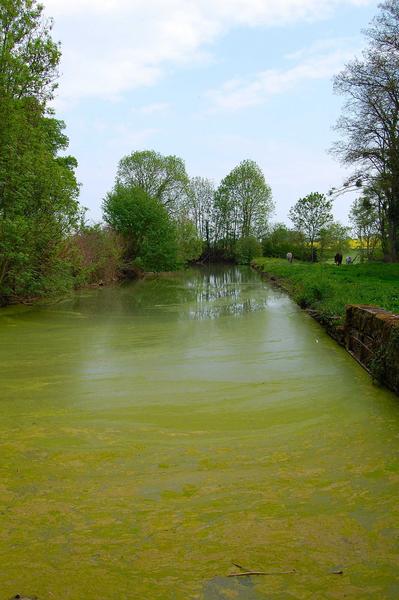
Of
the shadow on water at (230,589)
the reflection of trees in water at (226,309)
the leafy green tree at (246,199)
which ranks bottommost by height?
the shadow on water at (230,589)

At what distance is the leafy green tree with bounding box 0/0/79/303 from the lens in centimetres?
1399

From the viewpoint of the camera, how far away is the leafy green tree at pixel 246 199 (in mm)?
65250

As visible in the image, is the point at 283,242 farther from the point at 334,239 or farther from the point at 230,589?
the point at 230,589

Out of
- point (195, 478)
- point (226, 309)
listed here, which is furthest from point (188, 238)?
point (195, 478)

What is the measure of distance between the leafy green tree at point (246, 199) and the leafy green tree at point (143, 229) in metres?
29.6

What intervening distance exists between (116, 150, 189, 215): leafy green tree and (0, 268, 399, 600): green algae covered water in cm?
4454

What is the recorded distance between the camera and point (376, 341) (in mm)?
7297

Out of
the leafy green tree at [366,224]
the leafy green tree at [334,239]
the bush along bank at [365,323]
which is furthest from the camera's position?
the leafy green tree at [334,239]

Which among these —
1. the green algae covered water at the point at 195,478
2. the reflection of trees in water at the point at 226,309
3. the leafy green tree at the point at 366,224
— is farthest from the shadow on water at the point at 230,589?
the leafy green tree at the point at 366,224

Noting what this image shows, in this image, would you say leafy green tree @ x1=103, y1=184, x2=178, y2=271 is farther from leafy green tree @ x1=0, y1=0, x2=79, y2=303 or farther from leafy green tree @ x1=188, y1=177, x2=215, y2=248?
leafy green tree @ x1=188, y1=177, x2=215, y2=248

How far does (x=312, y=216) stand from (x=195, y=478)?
58.3 m

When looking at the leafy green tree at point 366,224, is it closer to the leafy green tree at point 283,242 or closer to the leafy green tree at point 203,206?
the leafy green tree at point 283,242

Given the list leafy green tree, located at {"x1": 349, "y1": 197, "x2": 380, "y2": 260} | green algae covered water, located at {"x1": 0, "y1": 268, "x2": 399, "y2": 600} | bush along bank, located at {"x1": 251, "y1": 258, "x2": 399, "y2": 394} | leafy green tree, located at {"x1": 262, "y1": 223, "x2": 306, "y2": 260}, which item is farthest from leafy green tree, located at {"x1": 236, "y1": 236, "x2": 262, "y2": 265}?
green algae covered water, located at {"x1": 0, "y1": 268, "x2": 399, "y2": 600}

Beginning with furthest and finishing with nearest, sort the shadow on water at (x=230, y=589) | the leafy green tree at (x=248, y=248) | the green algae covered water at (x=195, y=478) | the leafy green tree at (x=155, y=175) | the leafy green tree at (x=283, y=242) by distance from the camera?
the leafy green tree at (x=248, y=248) → the leafy green tree at (x=283, y=242) → the leafy green tree at (x=155, y=175) → the green algae covered water at (x=195, y=478) → the shadow on water at (x=230, y=589)
